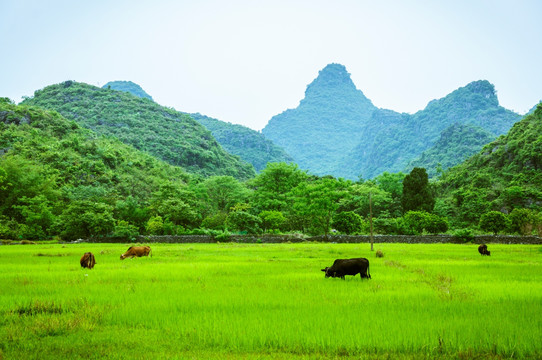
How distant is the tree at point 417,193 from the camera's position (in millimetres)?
51469

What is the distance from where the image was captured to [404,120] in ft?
572

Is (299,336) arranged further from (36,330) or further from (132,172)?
(132,172)

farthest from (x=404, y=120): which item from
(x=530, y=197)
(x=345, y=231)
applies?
(x=345, y=231)

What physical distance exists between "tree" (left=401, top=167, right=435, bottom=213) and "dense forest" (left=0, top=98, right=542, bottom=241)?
0.14 metres

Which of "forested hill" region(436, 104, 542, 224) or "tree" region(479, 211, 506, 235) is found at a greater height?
"forested hill" region(436, 104, 542, 224)

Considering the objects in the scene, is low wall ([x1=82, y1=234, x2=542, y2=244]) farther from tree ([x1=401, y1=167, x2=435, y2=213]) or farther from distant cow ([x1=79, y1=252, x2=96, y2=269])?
distant cow ([x1=79, y1=252, x2=96, y2=269])

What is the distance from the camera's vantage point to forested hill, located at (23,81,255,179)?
97062 mm

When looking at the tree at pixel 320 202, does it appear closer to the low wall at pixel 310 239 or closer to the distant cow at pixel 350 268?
the low wall at pixel 310 239

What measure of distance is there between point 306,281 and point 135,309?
17.2ft

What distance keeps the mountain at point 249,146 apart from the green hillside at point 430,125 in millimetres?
36760

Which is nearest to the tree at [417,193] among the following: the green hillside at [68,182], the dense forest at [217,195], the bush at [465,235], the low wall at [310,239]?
the dense forest at [217,195]

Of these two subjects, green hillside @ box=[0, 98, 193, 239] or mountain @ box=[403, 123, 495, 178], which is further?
mountain @ box=[403, 123, 495, 178]

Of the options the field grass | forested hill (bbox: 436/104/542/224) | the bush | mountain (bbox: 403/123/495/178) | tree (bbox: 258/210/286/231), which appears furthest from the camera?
mountain (bbox: 403/123/495/178)

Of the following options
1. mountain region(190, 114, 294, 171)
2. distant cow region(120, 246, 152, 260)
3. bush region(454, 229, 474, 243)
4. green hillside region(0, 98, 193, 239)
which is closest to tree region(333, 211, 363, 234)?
bush region(454, 229, 474, 243)
